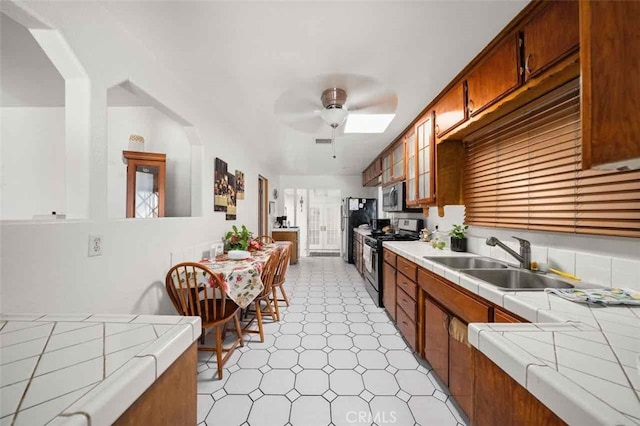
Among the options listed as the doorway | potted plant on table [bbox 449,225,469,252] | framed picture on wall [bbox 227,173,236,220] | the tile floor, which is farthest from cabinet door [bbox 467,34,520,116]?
the doorway

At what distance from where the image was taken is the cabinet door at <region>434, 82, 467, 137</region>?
5.89ft

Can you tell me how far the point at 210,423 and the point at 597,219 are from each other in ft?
7.50

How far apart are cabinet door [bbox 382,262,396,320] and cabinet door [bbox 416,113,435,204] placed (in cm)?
84

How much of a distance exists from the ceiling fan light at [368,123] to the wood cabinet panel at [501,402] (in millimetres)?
2423

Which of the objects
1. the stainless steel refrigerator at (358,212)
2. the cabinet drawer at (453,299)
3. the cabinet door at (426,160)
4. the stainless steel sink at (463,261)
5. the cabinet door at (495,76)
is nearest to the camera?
the cabinet drawer at (453,299)

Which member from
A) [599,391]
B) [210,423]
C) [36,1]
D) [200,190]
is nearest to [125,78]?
[36,1]

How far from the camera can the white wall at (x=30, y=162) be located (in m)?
2.12

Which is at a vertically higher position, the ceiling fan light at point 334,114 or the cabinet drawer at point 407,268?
the ceiling fan light at point 334,114

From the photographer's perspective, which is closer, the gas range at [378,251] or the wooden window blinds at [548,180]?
the wooden window blinds at [548,180]

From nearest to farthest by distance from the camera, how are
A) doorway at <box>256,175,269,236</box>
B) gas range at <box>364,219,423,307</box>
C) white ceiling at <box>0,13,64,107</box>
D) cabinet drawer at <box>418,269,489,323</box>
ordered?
1. cabinet drawer at <box>418,269,489,323</box>
2. white ceiling at <box>0,13,64,107</box>
3. gas range at <box>364,219,423,307</box>
4. doorway at <box>256,175,269,236</box>

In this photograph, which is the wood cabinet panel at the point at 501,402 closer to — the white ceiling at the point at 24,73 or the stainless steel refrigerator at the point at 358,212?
the white ceiling at the point at 24,73

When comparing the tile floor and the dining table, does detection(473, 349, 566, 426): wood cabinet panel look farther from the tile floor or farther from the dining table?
the dining table

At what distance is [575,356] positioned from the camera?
1.87ft

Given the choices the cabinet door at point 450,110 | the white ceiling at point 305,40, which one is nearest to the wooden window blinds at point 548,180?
the cabinet door at point 450,110
